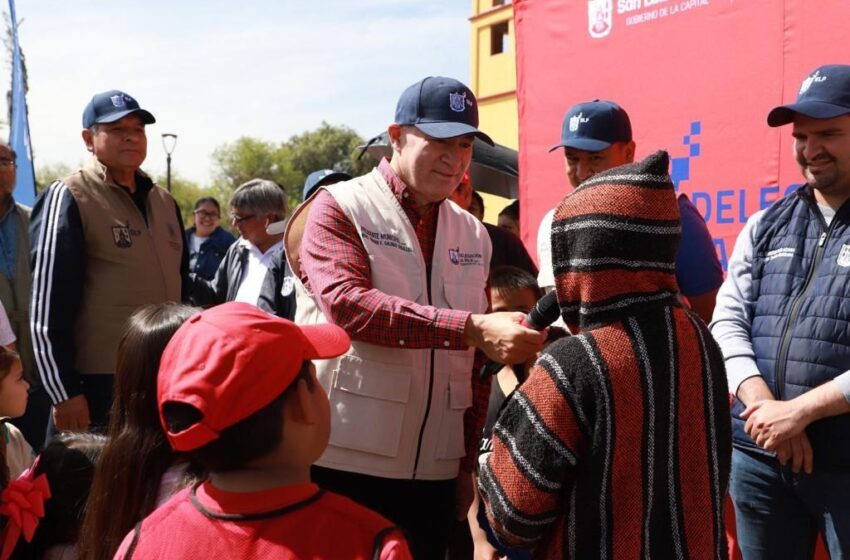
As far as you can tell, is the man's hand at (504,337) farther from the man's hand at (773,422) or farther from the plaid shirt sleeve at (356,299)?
the man's hand at (773,422)

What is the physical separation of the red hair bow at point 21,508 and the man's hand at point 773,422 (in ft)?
6.89

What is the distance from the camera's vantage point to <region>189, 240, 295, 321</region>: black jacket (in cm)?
450

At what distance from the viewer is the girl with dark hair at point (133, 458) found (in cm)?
222

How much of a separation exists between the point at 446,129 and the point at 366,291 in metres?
0.53

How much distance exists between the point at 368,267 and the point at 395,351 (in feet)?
0.79

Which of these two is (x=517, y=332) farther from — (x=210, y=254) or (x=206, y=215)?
(x=206, y=215)

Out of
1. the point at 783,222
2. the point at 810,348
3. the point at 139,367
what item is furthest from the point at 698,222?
the point at 139,367

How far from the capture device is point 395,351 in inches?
94.7

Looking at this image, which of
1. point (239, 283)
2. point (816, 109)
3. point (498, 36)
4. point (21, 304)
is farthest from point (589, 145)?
point (498, 36)

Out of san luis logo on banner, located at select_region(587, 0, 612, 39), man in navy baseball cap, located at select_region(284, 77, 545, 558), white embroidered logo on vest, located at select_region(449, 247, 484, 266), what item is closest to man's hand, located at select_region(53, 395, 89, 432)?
man in navy baseball cap, located at select_region(284, 77, 545, 558)

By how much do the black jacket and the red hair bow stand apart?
194 cm

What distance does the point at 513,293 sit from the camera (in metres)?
3.42

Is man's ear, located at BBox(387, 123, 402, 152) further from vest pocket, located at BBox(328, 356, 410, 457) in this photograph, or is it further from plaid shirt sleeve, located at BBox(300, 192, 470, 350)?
vest pocket, located at BBox(328, 356, 410, 457)

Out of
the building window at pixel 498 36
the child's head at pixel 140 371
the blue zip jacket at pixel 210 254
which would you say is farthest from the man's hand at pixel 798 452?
the building window at pixel 498 36
